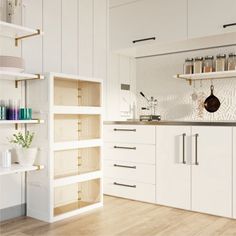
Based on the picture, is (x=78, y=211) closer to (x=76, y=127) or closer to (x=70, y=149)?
(x=70, y=149)

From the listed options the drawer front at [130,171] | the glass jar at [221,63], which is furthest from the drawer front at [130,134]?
the glass jar at [221,63]

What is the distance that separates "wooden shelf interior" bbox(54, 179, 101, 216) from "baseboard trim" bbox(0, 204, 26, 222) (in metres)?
0.30

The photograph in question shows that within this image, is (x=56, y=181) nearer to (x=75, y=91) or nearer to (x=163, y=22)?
(x=75, y=91)

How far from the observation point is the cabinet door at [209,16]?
285 centimetres

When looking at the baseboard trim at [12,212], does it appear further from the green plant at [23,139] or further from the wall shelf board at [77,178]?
the green plant at [23,139]

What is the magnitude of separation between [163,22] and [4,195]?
216 cm

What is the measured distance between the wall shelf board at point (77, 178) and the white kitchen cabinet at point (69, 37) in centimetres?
101

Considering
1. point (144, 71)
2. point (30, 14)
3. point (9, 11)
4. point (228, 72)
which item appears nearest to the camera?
point (9, 11)

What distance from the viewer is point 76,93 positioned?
2.88 meters

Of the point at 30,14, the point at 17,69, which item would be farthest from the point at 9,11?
the point at 17,69

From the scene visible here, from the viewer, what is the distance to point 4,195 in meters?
2.64

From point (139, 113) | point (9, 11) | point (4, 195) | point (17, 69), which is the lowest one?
point (4, 195)

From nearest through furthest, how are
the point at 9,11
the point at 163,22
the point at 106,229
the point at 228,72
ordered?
the point at 106,229
the point at 9,11
the point at 228,72
the point at 163,22

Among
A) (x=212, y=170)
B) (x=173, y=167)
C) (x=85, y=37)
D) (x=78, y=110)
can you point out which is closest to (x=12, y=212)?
(x=78, y=110)
